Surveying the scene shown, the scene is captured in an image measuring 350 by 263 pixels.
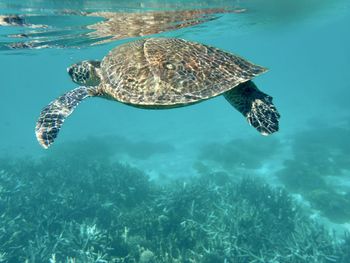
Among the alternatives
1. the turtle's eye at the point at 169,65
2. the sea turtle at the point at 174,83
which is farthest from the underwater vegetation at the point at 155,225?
the turtle's eye at the point at 169,65

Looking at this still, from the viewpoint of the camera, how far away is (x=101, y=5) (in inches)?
582

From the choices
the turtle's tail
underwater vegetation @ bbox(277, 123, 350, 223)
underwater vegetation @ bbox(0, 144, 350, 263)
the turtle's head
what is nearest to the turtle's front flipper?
the turtle's tail

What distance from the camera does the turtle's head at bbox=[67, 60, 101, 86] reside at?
9.04m

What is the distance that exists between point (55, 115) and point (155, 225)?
629cm

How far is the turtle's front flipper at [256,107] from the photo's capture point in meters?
6.62

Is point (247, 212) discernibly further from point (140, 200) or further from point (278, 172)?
point (278, 172)

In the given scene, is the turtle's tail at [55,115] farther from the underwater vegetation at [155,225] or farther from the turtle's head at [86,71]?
the underwater vegetation at [155,225]

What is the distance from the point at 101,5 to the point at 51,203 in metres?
9.63

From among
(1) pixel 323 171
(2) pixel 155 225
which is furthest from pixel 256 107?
(1) pixel 323 171

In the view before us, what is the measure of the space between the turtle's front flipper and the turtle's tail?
378cm

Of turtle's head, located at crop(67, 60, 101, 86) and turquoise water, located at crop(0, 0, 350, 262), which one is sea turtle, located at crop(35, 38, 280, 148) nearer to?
turtle's head, located at crop(67, 60, 101, 86)

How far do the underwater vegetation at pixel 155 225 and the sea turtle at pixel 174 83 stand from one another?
549 cm

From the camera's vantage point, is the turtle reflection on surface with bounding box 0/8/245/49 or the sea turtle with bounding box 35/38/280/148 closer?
the sea turtle with bounding box 35/38/280/148

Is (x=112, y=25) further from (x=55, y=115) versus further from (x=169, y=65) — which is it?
(x=169, y=65)
